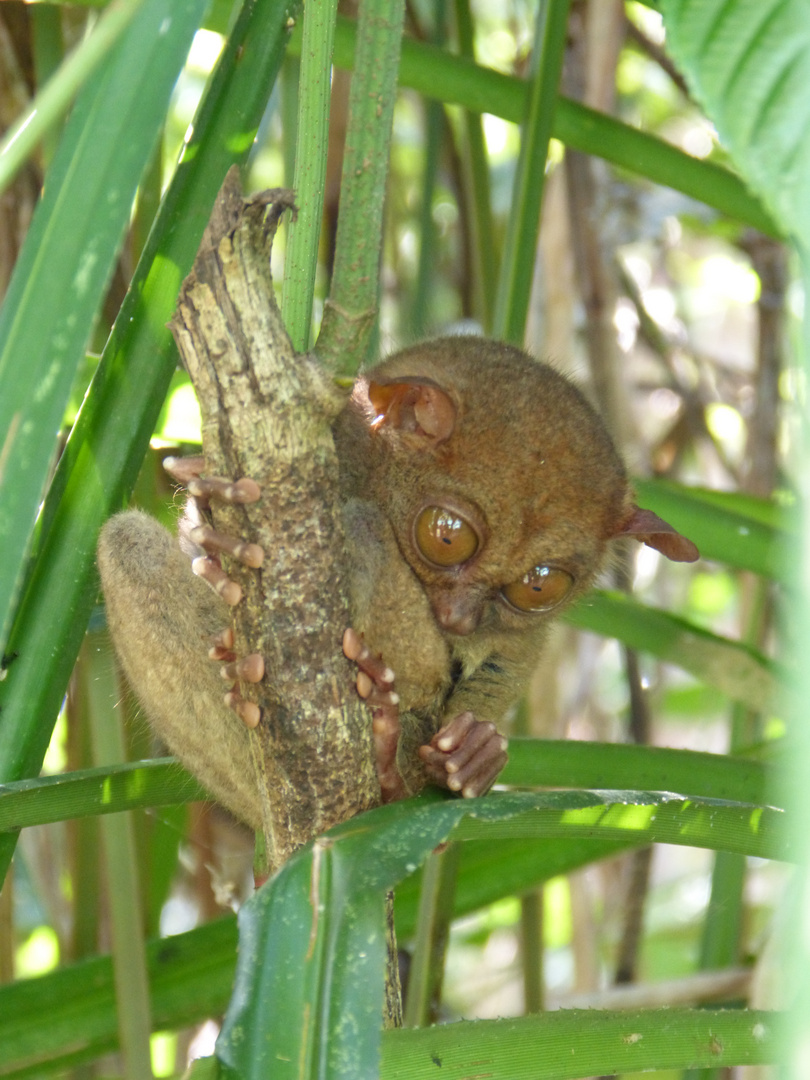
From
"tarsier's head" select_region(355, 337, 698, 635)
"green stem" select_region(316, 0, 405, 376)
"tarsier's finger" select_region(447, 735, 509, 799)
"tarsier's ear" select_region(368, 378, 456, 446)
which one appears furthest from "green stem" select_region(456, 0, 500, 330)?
"green stem" select_region(316, 0, 405, 376)

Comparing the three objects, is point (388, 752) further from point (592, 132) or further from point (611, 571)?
point (592, 132)

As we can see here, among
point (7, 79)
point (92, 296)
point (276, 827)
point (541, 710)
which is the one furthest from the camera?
point (541, 710)

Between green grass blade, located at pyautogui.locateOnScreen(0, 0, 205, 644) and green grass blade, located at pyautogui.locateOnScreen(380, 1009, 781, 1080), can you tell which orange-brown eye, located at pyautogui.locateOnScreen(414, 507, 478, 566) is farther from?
green grass blade, located at pyautogui.locateOnScreen(0, 0, 205, 644)

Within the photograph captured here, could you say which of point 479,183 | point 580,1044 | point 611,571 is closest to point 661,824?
point 580,1044

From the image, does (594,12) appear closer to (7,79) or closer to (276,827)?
(7,79)

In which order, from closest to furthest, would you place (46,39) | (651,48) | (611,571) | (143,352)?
(143,352), (46,39), (611,571), (651,48)

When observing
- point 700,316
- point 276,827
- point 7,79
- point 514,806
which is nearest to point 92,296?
point 514,806
